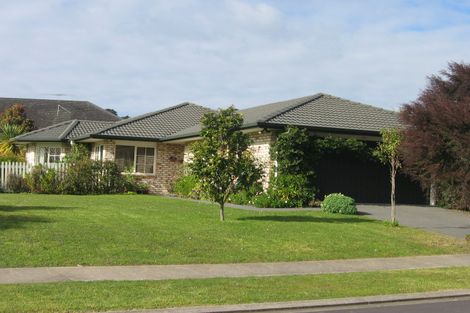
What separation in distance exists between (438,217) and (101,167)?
49.7ft

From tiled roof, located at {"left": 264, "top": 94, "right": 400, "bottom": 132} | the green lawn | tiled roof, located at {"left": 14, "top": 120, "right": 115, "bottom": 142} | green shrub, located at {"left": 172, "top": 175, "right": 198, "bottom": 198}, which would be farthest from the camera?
tiled roof, located at {"left": 14, "top": 120, "right": 115, "bottom": 142}

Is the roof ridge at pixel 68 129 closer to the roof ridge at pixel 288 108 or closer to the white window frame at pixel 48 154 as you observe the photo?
the white window frame at pixel 48 154

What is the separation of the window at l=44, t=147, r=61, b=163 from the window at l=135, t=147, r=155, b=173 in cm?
693

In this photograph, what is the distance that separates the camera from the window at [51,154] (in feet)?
115

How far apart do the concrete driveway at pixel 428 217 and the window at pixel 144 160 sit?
12.0 meters

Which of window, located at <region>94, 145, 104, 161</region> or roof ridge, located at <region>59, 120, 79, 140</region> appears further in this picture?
roof ridge, located at <region>59, 120, 79, 140</region>

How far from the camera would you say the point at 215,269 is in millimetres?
11062

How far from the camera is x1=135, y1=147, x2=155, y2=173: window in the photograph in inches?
1193

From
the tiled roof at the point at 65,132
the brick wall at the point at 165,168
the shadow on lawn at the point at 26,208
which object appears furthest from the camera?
the tiled roof at the point at 65,132

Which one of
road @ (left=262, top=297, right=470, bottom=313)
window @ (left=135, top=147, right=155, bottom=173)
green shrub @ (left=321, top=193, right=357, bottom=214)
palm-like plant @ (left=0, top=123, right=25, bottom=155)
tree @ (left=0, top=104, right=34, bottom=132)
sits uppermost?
tree @ (left=0, top=104, right=34, bottom=132)

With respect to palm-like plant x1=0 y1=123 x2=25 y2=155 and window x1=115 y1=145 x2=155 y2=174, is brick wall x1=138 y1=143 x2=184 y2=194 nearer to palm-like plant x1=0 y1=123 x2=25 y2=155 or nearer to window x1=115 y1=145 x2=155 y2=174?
window x1=115 y1=145 x2=155 y2=174

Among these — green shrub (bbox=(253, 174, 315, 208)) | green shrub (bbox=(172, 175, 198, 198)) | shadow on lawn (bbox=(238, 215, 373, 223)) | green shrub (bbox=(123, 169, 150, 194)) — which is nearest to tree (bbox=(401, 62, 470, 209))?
shadow on lawn (bbox=(238, 215, 373, 223))

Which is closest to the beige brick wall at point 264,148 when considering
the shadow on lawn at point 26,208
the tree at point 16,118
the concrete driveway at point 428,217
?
the concrete driveway at point 428,217

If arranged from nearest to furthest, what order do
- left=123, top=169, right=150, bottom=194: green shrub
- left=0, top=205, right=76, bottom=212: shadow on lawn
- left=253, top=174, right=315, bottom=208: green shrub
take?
left=0, top=205, right=76, bottom=212: shadow on lawn → left=253, top=174, right=315, bottom=208: green shrub → left=123, top=169, right=150, bottom=194: green shrub
